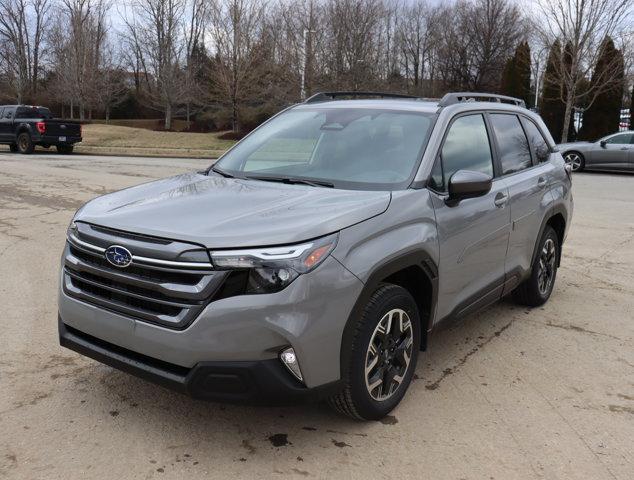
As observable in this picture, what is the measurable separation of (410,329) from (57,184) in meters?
11.6

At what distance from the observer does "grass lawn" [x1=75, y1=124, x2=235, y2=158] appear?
27688mm

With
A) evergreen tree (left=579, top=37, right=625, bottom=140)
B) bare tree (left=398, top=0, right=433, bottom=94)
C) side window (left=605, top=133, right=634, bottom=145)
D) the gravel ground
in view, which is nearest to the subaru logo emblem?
the gravel ground

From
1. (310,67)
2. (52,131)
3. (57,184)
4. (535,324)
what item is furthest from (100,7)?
(535,324)

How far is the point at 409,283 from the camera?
3.65 meters

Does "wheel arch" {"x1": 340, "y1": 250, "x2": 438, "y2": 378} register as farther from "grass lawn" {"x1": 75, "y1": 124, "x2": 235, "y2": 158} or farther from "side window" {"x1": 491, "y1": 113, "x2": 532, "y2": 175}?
"grass lawn" {"x1": 75, "y1": 124, "x2": 235, "y2": 158}

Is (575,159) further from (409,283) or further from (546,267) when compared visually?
(409,283)

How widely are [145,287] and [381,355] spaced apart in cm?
131

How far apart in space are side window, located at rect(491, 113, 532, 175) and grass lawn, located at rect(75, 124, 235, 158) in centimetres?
2229

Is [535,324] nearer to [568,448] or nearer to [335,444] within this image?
[568,448]

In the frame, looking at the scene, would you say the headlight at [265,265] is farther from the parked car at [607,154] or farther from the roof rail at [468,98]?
the parked car at [607,154]

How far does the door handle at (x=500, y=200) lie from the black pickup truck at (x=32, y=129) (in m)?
22.7

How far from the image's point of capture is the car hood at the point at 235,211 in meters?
2.84

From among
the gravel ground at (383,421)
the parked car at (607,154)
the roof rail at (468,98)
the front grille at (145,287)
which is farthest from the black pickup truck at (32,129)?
the front grille at (145,287)

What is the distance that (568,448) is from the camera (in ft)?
10.5
